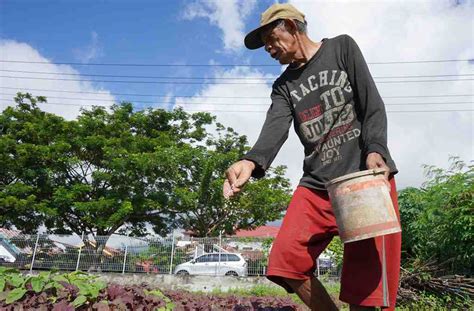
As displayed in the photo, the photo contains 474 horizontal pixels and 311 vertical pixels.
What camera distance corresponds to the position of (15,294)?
248 centimetres

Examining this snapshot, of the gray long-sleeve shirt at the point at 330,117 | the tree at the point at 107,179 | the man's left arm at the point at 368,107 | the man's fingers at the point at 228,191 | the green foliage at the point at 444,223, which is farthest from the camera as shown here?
the tree at the point at 107,179

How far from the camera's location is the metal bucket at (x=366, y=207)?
1.80m

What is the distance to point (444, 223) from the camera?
22.7ft

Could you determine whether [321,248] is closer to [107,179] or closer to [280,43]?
[280,43]

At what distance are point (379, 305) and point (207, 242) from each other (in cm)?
1398

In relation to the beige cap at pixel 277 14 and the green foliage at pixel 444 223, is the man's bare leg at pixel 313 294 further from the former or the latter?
Result: the green foliage at pixel 444 223

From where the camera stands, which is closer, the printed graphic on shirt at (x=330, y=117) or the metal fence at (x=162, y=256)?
the printed graphic on shirt at (x=330, y=117)

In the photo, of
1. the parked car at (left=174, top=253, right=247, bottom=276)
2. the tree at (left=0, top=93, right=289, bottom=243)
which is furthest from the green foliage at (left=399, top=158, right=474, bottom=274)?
the tree at (left=0, top=93, right=289, bottom=243)

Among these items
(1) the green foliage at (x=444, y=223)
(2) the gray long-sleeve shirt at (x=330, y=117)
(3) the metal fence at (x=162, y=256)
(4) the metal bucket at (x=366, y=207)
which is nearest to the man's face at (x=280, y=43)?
(2) the gray long-sleeve shirt at (x=330, y=117)

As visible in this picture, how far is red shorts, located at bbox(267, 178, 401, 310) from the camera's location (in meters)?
1.98

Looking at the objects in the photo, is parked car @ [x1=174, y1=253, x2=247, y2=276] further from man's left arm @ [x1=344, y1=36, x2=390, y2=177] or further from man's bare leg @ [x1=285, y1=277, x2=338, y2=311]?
man's left arm @ [x1=344, y1=36, x2=390, y2=177]

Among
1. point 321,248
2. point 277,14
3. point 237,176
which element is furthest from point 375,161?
point 277,14

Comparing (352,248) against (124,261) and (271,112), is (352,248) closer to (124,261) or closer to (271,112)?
(271,112)

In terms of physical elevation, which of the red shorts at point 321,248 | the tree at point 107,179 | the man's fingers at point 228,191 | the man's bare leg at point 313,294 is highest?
the tree at point 107,179
